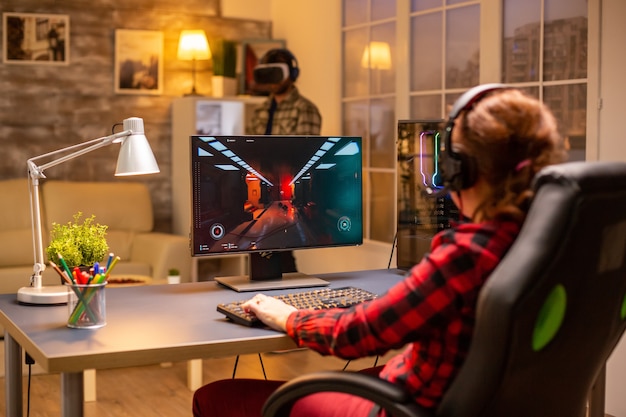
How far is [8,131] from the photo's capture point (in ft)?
18.8

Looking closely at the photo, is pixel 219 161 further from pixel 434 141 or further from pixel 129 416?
pixel 129 416

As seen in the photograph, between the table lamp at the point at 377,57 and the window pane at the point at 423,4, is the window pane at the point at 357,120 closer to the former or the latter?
the table lamp at the point at 377,57

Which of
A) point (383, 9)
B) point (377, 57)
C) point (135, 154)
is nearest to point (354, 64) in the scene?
point (377, 57)

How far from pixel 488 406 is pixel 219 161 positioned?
1.31m

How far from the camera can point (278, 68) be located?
5.39 m

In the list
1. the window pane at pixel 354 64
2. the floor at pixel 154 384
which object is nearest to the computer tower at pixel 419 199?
the floor at pixel 154 384

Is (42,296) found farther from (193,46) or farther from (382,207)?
(193,46)

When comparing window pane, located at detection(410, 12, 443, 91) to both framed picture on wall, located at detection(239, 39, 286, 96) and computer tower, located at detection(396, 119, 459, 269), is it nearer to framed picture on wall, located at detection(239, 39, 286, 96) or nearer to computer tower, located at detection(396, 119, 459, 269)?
framed picture on wall, located at detection(239, 39, 286, 96)

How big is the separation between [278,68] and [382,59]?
2.04ft

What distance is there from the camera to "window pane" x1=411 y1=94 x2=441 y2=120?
4.88 m

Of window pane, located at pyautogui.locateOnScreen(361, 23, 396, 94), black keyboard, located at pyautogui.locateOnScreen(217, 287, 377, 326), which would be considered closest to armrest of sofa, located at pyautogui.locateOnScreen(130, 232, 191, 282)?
window pane, located at pyautogui.locateOnScreen(361, 23, 396, 94)

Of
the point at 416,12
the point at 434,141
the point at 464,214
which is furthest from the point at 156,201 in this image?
the point at 464,214

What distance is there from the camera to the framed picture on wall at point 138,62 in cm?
602

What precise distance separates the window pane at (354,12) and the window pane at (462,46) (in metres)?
0.83
